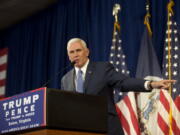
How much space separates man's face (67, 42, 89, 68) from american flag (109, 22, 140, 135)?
1199 mm

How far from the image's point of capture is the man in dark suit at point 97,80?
331cm

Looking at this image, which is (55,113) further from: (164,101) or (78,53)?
(164,101)

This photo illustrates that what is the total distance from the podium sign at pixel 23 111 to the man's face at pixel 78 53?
98 cm

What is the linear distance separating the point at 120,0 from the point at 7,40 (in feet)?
9.53

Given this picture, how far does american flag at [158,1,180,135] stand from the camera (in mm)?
4082

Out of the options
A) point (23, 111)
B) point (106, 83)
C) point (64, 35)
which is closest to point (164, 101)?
point (106, 83)

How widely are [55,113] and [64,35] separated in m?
3.99

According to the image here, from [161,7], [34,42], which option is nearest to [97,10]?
[161,7]

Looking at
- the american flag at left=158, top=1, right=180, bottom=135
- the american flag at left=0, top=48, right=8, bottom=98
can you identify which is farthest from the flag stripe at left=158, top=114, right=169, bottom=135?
the american flag at left=0, top=48, right=8, bottom=98

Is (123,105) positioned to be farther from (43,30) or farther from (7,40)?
(7,40)

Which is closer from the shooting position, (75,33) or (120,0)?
(120,0)

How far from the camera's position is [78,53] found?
139 inches

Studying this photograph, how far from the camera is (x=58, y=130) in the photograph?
7.71 feet

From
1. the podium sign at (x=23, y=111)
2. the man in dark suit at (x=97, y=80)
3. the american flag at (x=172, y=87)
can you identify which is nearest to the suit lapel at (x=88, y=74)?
the man in dark suit at (x=97, y=80)
